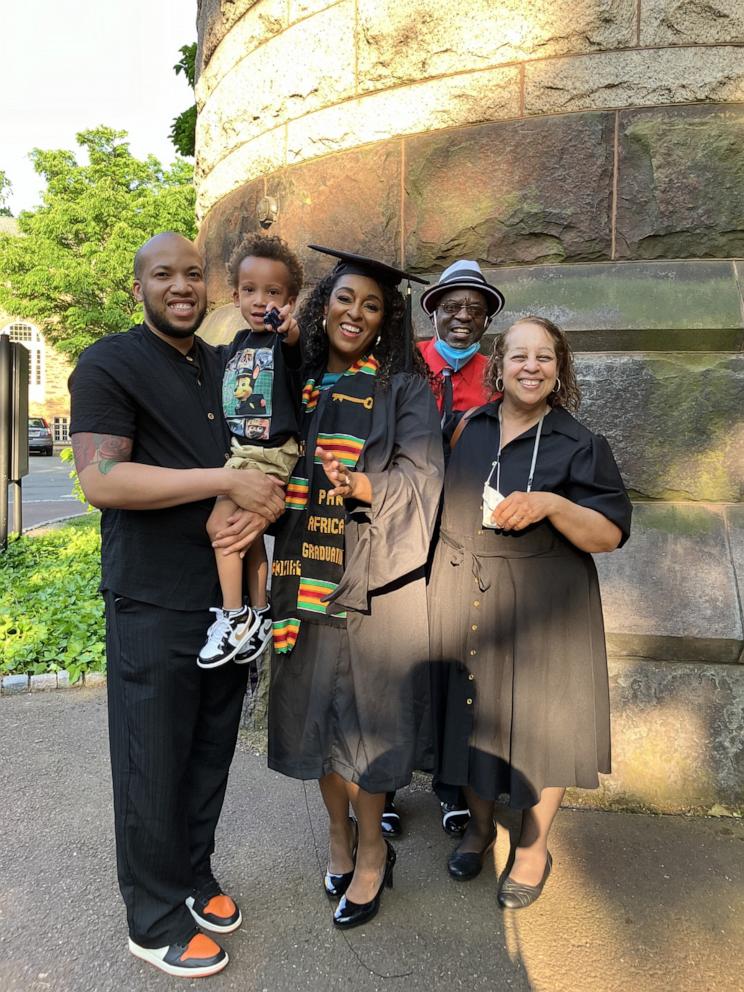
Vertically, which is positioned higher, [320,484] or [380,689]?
[320,484]

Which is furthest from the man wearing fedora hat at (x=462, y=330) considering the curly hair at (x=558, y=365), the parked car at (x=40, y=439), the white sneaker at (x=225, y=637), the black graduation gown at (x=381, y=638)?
the parked car at (x=40, y=439)

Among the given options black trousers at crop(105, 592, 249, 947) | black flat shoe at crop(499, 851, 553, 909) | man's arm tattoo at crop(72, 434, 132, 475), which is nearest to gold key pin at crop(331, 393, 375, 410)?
man's arm tattoo at crop(72, 434, 132, 475)

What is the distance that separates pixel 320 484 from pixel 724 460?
2188 millimetres

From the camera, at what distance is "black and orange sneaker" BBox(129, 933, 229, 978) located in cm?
221

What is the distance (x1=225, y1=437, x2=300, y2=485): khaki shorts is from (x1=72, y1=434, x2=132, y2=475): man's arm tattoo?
0.32 m

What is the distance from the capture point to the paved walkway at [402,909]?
2244mm

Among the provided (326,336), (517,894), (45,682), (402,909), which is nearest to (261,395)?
(326,336)

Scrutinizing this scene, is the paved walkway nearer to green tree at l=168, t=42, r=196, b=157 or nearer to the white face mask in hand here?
the white face mask in hand

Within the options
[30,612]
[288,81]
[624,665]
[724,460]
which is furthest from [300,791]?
[288,81]

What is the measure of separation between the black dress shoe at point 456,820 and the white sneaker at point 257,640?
1.27 meters

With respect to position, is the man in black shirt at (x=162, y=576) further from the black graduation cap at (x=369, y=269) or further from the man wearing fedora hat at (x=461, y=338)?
the man wearing fedora hat at (x=461, y=338)

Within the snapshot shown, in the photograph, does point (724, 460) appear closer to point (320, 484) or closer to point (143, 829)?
point (320, 484)

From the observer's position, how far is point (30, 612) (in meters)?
5.68

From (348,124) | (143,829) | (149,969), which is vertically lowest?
(149,969)
